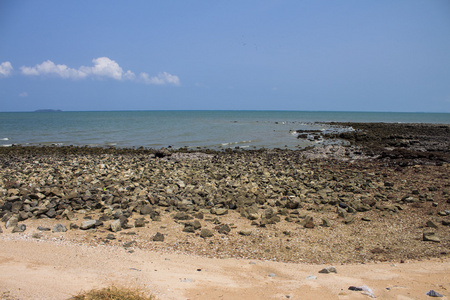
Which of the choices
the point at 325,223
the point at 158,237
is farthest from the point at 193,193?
the point at 325,223

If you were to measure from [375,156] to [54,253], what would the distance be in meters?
19.2

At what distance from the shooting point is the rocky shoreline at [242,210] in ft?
21.5

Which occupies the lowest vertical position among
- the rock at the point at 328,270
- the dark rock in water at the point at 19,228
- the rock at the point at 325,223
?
the rock at the point at 328,270

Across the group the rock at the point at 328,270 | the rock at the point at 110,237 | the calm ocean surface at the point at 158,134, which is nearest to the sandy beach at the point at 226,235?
the rock at the point at 110,237

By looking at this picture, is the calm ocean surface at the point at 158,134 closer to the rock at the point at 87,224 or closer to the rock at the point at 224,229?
the rock at the point at 224,229

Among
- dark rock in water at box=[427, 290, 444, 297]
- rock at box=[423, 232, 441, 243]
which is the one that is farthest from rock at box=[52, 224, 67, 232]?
rock at box=[423, 232, 441, 243]

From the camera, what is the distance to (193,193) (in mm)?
10125

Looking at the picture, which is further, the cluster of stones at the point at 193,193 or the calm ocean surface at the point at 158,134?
the calm ocean surface at the point at 158,134

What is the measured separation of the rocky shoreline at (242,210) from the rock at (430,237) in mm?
22

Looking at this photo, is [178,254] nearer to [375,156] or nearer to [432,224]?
[432,224]

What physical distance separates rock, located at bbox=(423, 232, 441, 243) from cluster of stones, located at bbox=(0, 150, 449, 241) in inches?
1.7

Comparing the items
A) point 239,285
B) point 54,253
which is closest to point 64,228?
point 54,253

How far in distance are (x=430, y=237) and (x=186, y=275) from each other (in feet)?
18.3

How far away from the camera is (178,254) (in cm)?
608
